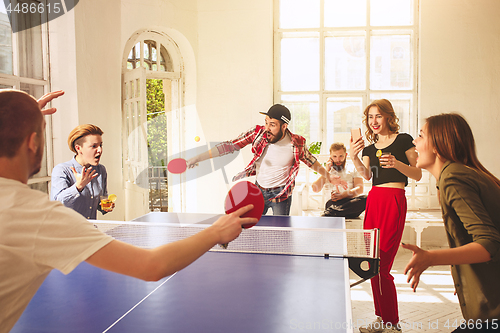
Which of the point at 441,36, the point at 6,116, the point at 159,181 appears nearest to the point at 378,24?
the point at 441,36

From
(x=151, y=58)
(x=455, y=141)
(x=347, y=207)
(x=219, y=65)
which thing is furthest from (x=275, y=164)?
(x=151, y=58)

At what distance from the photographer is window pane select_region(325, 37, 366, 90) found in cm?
637

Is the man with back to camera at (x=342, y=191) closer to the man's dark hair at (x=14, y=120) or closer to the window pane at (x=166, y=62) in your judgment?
the window pane at (x=166, y=62)

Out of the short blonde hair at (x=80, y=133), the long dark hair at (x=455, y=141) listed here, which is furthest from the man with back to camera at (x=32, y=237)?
the short blonde hair at (x=80, y=133)

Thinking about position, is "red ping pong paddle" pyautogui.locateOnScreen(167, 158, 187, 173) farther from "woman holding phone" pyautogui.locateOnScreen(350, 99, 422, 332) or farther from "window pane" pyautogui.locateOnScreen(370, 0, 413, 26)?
"window pane" pyautogui.locateOnScreen(370, 0, 413, 26)

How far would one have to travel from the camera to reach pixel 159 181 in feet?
22.6

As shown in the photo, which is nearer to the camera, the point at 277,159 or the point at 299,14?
the point at 277,159

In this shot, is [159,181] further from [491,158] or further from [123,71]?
[491,158]

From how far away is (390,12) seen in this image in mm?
6273

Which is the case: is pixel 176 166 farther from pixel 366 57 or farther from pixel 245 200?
pixel 366 57

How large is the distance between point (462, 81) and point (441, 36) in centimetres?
73

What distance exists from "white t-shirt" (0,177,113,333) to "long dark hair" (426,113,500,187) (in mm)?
1258

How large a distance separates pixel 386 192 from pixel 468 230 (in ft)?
4.97

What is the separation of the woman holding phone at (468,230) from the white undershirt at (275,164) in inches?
94.1
